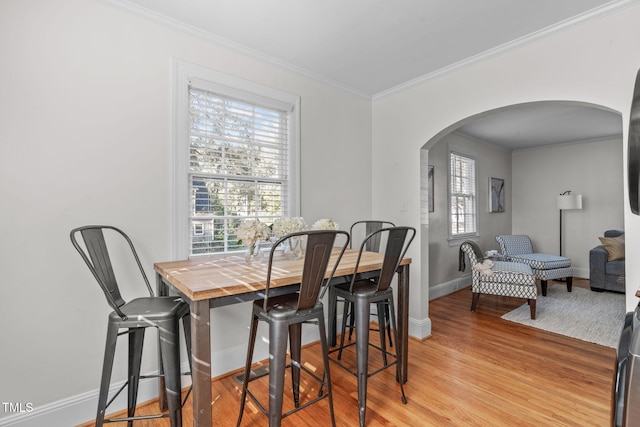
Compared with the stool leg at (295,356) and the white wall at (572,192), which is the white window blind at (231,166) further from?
the white wall at (572,192)

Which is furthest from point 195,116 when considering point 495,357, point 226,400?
point 495,357

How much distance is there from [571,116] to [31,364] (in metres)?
6.18

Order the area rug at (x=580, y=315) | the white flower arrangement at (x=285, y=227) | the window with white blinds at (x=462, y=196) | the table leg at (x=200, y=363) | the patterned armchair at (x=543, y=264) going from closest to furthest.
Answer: the table leg at (x=200, y=363) → the white flower arrangement at (x=285, y=227) → the area rug at (x=580, y=315) → the patterned armchair at (x=543, y=264) → the window with white blinds at (x=462, y=196)

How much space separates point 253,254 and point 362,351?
98 centimetres

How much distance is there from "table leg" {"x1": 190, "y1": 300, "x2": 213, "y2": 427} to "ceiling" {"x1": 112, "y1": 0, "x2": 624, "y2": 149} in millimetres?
1939

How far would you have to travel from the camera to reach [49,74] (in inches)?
72.6

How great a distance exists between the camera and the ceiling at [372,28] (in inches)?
82.1

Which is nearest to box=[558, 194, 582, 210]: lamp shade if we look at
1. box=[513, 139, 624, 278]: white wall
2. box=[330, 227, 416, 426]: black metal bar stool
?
box=[513, 139, 624, 278]: white wall

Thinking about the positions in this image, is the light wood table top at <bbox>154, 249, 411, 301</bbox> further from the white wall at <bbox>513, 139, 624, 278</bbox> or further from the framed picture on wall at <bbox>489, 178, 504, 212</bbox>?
the white wall at <bbox>513, 139, 624, 278</bbox>

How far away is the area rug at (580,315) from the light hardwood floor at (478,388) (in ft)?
0.79

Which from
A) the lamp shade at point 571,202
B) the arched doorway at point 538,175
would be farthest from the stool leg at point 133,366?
the lamp shade at point 571,202

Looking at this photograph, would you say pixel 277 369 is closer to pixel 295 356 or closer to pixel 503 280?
pixel 295 356

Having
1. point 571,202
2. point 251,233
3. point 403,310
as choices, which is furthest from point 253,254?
point 571,202

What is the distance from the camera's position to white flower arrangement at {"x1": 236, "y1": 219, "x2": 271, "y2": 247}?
213 centimetres
